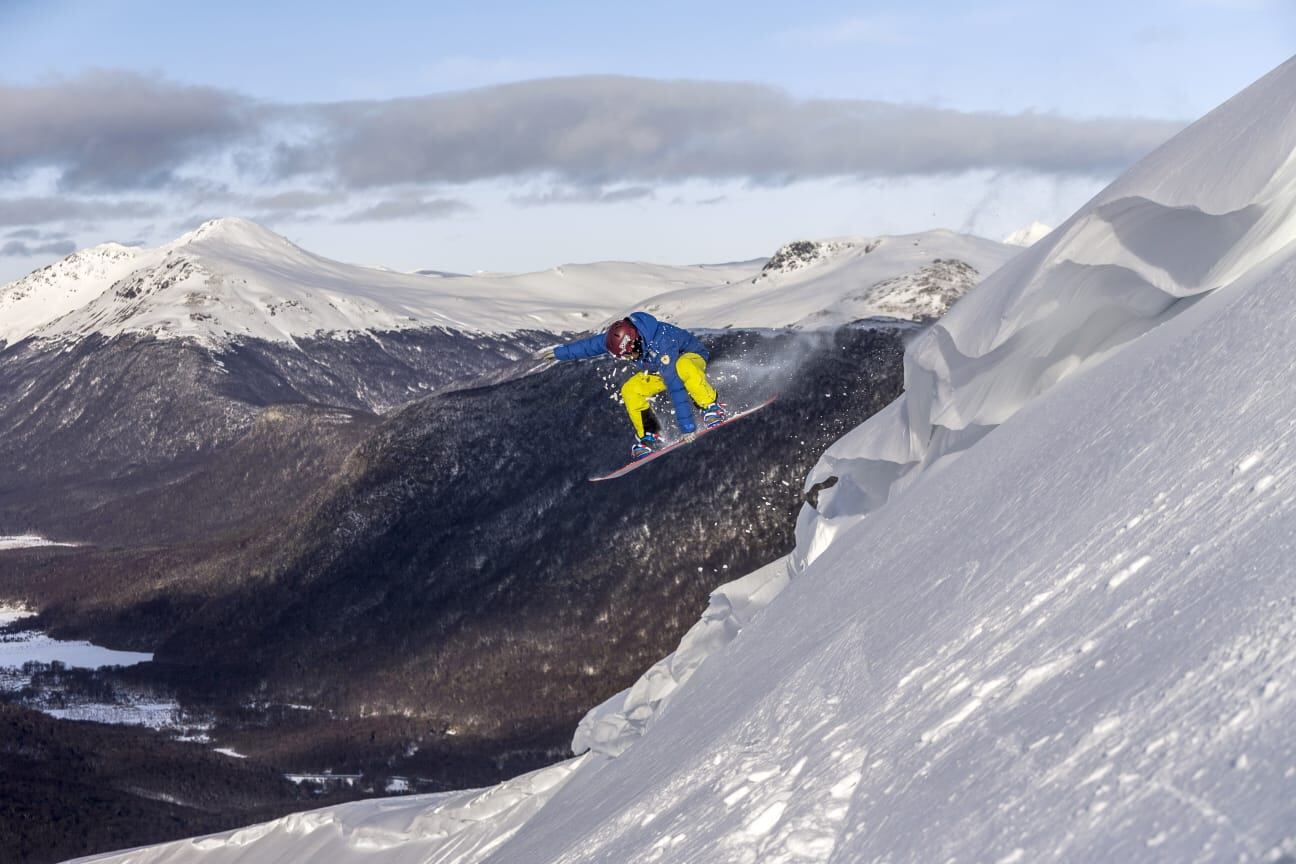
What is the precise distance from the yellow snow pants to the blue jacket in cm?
13

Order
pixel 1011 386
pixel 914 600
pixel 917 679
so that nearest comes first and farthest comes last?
pixel 917 679 < pixel 914 600 < pixel 1011 386

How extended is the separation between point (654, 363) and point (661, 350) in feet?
1.40

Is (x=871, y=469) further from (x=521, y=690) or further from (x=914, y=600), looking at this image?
(x=521, y=690)

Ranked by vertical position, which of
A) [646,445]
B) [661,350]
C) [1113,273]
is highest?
[1113,273]

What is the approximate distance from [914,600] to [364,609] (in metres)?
180

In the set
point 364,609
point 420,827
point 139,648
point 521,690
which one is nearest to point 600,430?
point 364,609

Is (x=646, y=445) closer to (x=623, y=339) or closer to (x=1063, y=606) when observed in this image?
(x=623, y=339)

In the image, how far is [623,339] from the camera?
24328 millimetres

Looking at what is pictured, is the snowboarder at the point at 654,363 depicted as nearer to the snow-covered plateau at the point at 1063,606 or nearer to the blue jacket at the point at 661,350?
the blue jacket at the point at 661,350

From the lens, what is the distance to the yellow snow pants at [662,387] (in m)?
25.9

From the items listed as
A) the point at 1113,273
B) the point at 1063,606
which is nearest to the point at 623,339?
the point at 1113,273

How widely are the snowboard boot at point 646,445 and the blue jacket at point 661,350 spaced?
1.52 m

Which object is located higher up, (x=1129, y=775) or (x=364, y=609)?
(x=1129, y=775)

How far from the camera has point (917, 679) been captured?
10117 mm
